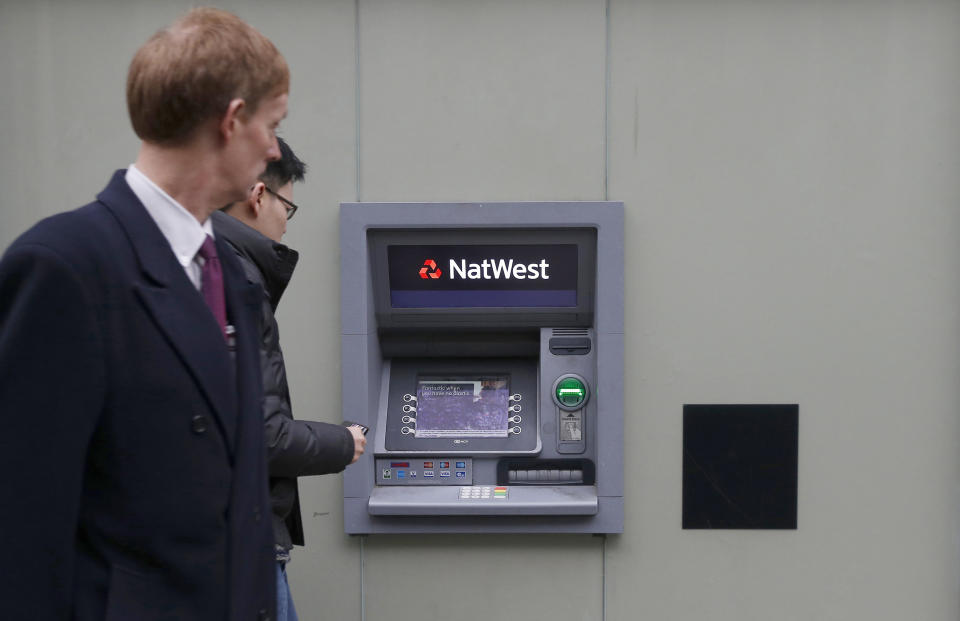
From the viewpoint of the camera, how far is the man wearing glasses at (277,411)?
2.04 m

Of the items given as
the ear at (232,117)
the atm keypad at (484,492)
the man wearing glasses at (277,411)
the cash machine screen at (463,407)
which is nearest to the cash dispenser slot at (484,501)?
the atm keypad at (484,492)

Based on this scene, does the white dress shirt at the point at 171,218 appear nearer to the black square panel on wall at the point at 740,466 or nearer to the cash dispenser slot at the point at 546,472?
the cash dispenser slot at the point at 546,472

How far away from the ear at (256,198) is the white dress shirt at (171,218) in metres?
1.05

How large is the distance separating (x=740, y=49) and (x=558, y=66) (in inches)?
24.7

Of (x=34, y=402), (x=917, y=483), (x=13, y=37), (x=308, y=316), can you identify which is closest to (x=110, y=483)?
(x=34, y=402)

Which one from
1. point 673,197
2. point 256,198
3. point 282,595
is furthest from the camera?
point 673,197

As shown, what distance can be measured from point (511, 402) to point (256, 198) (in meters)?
1.21

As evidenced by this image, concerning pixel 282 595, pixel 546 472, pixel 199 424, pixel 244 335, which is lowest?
pixel 282 595

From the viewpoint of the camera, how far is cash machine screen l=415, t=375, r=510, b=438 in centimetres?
298

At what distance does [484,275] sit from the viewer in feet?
9.75

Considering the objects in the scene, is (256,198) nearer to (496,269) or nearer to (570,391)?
(496,269)

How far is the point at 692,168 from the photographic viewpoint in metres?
2.97

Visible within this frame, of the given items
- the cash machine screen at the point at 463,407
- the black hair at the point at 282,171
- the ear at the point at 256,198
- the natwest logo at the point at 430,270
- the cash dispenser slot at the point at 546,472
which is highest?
the black hair at the point at 282,171

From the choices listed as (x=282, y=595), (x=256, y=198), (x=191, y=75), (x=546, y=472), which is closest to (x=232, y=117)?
(x=191, y=75)
